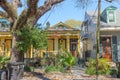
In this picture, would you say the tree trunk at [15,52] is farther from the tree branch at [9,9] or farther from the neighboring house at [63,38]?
the neighboring house at [63,38]

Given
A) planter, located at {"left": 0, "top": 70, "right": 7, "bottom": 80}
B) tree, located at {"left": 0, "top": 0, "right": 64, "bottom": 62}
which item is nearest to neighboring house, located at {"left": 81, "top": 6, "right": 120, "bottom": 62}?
tree, located at {"left": 0, "top": 0, "right": 64, "bottom": 62}

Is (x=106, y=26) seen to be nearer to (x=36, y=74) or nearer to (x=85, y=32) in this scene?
(x=85, y=32)

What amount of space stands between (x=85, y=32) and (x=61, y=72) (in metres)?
16.1

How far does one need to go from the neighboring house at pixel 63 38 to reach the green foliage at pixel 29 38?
426 inches

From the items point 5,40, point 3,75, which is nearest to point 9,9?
point 3,75

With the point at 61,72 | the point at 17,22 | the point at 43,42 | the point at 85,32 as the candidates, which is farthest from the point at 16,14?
the point at 85,32

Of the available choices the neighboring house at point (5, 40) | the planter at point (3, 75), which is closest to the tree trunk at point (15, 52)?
the planter at point (3, 75)

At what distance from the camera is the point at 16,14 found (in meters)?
16.2

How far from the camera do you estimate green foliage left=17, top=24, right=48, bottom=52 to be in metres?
15.9

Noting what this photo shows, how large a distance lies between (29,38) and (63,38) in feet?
45.0

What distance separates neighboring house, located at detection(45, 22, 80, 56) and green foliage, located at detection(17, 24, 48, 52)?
1081cm

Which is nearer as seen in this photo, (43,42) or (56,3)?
(56,3)

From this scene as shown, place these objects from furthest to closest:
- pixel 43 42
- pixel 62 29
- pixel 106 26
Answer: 1. pixel 62 29
2. pixel 106 26
3. pixel 43 42

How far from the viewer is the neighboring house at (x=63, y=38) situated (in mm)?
28328
